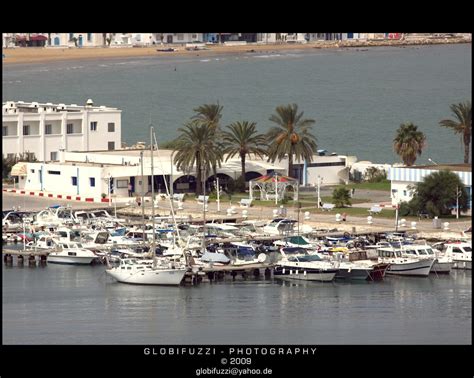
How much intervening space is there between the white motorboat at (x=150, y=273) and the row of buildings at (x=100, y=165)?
8325mm

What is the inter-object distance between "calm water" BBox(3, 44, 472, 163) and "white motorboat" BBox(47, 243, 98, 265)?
2799 centimetres

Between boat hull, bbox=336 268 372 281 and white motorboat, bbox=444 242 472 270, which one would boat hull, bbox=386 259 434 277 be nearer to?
boat hull, bbox=336 268 372 281

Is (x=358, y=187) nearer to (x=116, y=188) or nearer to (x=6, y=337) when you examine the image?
(x=116, y=188)

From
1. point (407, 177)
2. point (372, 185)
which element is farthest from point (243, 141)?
point (407, 177)

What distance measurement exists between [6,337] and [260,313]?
579cm

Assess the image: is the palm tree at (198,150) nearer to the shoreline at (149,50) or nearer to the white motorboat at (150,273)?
the white motorboat at (150,273)

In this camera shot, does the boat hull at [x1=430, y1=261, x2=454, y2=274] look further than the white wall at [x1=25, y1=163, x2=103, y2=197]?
No

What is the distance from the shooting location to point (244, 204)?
39656 millimetres

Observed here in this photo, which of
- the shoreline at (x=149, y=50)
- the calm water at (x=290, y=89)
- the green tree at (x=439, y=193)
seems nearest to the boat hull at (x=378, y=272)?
the green tree at (x=439, y=193)

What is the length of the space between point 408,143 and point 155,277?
48.9ft

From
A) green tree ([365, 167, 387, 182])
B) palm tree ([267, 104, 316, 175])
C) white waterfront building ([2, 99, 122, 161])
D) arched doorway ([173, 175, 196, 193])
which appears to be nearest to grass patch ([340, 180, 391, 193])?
green tree ([365, 167, 387, 182])

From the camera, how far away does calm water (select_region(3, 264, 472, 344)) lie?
66.8 ft

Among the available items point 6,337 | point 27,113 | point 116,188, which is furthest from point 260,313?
point 27,113

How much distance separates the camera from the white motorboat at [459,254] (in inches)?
1220
